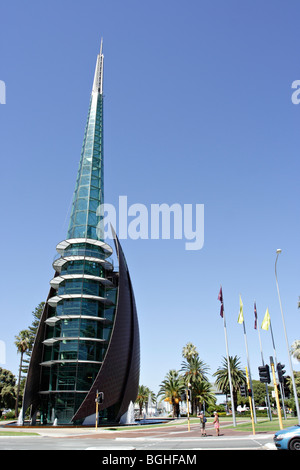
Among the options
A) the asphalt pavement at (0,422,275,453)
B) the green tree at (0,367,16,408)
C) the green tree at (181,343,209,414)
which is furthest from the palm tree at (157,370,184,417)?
the asphalt pavement at (0,422,275,453)

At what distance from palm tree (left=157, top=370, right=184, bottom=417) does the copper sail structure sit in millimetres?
17183

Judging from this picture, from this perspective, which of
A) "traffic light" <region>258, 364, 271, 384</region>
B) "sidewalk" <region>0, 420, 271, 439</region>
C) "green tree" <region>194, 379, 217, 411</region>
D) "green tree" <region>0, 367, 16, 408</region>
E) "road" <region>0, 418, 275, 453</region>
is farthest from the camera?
"green tree" <region>0, 367, 16, 408</region>

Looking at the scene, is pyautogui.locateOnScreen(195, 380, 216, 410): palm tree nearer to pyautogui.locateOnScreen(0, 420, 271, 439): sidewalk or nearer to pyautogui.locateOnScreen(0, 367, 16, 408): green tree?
pyautogui.locateOnScreen(0, 420, 271, 439): sidewalk

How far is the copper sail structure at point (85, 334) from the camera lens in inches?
1772

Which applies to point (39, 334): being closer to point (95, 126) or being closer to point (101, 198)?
point (101, 198)

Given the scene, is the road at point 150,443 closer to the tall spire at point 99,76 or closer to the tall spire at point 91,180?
the tall spire at point 91,180

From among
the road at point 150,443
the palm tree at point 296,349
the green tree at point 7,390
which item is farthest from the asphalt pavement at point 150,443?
the green tree at point 7,390

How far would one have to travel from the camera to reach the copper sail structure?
45.0 meters

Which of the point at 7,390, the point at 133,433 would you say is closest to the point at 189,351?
the point at 7,390

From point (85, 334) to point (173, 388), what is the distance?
28.8 m

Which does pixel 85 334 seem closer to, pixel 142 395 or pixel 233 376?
pixel 233 376

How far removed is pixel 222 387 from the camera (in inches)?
2657

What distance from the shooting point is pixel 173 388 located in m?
67.5

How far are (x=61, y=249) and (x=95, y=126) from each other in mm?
25592
